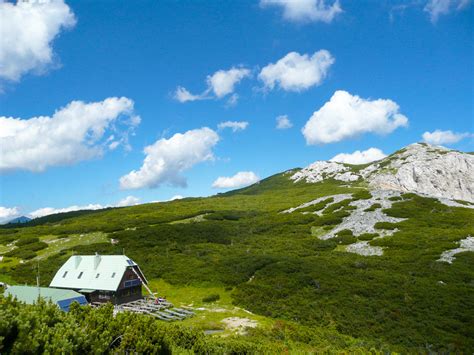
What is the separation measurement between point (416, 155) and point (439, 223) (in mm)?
108339

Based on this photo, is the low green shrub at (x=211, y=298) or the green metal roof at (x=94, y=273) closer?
the low green shrub at (x=211, y=298)

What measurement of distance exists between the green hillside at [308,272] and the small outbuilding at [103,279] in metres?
4.79

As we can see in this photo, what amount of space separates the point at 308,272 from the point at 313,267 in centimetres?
122

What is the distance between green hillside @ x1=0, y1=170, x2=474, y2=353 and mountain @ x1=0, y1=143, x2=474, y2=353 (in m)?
0.14

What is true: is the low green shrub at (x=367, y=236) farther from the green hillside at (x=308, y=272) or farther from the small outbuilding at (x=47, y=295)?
the small outbuilding at (x=47, y=295)

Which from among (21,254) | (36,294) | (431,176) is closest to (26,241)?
(21,254)

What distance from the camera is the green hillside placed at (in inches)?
1082

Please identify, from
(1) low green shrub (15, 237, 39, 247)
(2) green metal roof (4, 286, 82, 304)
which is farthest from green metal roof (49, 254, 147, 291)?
(1) low green shrub (15, 237, 39, 247)

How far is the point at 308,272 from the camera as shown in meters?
40.5

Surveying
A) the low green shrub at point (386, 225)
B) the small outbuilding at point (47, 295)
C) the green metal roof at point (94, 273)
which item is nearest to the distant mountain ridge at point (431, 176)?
the low green shrub at point (386, 225)

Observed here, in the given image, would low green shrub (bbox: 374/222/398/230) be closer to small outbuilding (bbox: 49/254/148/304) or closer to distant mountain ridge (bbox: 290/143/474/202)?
small outbuilding (bbox: 49/254/148/304)

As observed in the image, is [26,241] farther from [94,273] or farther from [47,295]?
[47,295]

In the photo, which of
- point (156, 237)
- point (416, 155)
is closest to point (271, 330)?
point (156, 237)

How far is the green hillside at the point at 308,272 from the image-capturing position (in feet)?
90.2
